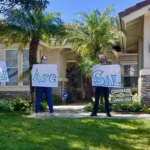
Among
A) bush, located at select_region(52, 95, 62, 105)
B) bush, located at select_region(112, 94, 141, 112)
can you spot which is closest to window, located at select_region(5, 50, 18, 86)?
bush, located at select_region(52, 95, 62, 105)

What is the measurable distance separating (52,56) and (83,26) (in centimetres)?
365

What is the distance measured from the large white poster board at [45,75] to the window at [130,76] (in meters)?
7.01

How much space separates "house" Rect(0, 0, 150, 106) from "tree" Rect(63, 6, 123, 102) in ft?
1.67

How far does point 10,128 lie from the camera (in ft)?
17.9

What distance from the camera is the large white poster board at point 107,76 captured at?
668cm

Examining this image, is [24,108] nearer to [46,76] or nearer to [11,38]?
[46,76]

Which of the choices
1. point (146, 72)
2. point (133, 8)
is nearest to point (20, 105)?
point (146, 72)

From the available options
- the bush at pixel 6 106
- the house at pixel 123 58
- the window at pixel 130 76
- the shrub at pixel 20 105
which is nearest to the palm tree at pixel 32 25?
the shrub at pixel 20 105

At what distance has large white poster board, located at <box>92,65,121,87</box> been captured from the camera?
6.68m

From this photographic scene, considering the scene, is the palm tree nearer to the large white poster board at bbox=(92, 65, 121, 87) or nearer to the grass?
the large white poster board at bbox=(92, 65, 121, 87)

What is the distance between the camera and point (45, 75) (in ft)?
23.1

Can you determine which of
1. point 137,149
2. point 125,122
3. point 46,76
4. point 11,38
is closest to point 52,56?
point 11,38

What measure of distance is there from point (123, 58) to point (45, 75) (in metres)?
7.10

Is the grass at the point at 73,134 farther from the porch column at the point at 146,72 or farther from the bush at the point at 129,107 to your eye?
the porch column at the point at 146,72
